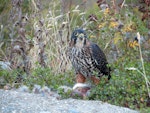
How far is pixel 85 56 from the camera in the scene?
21.9 ft

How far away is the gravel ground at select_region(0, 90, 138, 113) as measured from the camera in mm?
5523

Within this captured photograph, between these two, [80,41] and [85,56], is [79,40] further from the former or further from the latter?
[85,56]

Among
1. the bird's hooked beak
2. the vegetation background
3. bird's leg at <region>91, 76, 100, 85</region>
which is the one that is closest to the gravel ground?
the vegetation background

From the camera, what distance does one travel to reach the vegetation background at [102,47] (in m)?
6.40

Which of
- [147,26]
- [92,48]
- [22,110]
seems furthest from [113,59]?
[22,110]

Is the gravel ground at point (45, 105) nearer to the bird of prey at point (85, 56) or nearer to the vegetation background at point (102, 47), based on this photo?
the vegetation background at point (102, 47)

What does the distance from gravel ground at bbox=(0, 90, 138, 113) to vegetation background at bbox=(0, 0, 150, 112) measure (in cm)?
39

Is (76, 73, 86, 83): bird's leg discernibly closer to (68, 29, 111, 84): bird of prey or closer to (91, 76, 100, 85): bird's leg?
(68, 29, 111, 84): bird of prey

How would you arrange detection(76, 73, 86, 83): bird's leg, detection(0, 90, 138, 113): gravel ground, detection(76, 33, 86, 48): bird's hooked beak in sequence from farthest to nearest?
1. detection(76, 73, 86, 83): bird's leg
2. detection(76, 33, 86, 48): bird's hooked beak
3. detection(0, 90, 138, 113): gravel ground

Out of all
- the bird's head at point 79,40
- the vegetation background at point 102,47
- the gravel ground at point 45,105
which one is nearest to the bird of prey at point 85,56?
the bird's head at point 79,40

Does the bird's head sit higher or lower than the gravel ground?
higher

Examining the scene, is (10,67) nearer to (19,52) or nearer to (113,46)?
(19,52)

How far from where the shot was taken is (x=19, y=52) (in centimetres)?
802

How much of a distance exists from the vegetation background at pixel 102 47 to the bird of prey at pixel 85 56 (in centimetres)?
23
